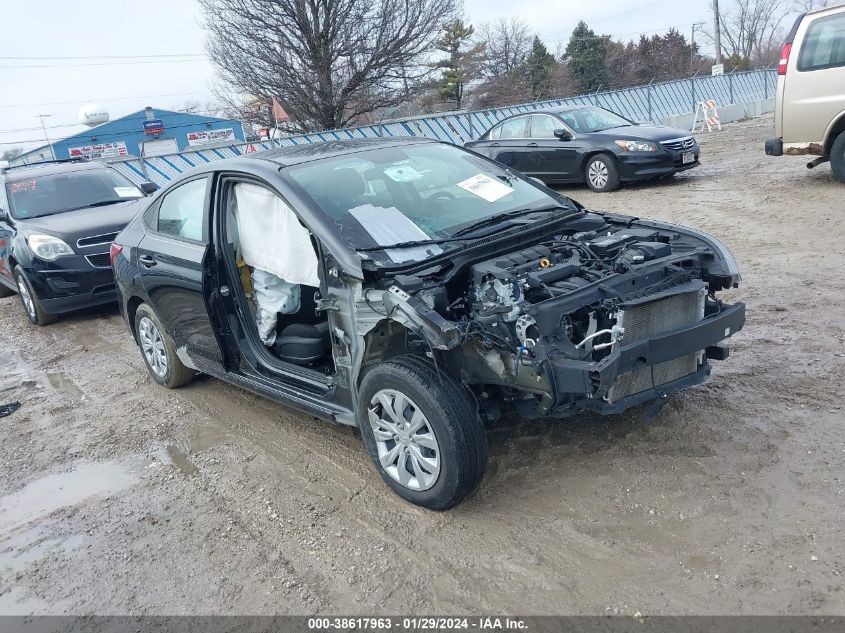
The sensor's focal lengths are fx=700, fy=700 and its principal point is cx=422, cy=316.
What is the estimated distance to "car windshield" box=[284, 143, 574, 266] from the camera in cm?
382

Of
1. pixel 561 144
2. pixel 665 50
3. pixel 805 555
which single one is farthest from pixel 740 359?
pixel 665 50

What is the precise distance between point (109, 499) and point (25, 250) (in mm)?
4885

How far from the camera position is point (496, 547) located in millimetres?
3191

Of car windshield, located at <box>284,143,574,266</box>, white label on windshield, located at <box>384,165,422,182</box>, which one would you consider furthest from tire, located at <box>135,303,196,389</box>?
white label on windshield, located at <box>384,165,422,182</box>

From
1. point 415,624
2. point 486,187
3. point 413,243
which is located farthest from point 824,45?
point 415,624

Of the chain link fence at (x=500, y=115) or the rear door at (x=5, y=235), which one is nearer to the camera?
the rear door at (x=5, y=235)

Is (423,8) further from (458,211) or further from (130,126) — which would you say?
(130,126)

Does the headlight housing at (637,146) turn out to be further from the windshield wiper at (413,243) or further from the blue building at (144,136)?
the blue building at (144,136)

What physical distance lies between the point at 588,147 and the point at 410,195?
8496mm

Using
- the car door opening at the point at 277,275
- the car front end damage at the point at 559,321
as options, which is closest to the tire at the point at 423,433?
the car front end damage at the point at 559,321

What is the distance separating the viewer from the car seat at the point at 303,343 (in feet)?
14.1

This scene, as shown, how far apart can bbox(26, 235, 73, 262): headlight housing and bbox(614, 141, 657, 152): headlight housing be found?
27.6 feet

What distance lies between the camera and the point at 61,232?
7.80 metres

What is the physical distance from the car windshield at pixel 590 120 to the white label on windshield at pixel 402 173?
8.57 meters
